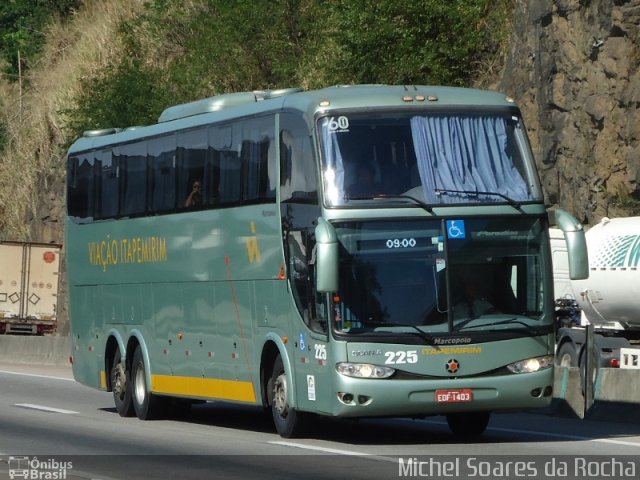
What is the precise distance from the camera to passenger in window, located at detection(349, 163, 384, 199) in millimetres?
16312

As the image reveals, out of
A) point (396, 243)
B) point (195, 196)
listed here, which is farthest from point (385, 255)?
Answer: point (195, 196)

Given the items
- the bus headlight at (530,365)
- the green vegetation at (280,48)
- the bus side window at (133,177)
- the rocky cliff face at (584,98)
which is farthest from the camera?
the green vegetation at (280,48)

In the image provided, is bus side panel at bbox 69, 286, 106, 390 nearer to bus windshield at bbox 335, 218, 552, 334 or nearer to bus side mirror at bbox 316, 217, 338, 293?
bus windshield at bbox 335, 218, 552, 334

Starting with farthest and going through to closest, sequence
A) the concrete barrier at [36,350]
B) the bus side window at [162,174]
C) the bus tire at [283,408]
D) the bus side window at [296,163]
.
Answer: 1. the concrete barrier at [36,350]
2. the bus side window at [162,174]
3. the bus tire at [283,408]
4. the bus side window at [296,163]

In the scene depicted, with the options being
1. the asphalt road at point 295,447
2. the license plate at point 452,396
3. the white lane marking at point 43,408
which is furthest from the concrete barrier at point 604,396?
the white lane marking at point 43,408

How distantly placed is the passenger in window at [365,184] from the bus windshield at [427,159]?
0.01 meters

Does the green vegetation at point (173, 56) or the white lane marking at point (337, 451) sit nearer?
the white lane marking at point (337, 451)

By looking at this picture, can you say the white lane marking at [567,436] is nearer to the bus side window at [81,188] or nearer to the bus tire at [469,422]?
the bus tire at [469,422]

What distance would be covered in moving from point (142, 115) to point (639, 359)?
27.3 meters

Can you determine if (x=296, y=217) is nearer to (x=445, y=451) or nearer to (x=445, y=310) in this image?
(x=445, y=310)

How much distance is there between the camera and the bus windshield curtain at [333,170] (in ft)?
53.3

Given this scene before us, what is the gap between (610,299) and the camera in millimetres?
27516

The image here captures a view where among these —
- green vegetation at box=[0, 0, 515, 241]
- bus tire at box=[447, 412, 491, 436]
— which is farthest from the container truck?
bus tire at box=[447, 412, 491, 436]

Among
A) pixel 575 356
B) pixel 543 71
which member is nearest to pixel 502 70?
Result: pixel 543 71
